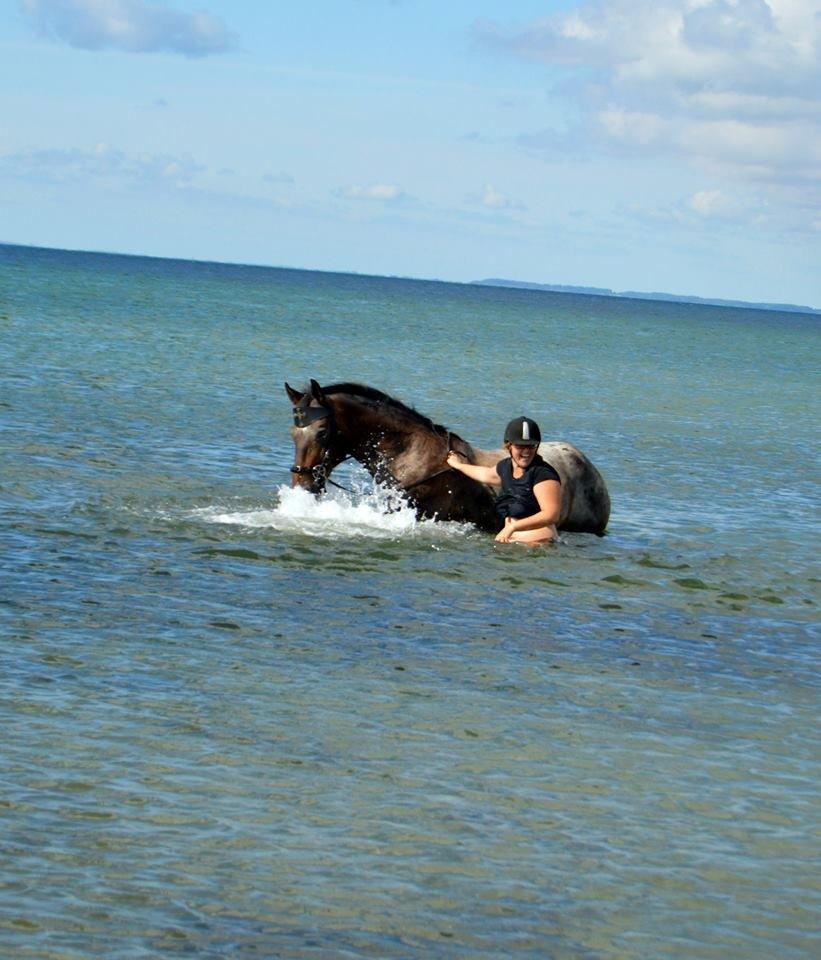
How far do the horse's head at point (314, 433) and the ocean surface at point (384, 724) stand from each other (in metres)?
0.75

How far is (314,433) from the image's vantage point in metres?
14.9

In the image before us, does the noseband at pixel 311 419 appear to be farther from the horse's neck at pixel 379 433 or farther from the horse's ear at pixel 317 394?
the horse's neck at pixel 379 433

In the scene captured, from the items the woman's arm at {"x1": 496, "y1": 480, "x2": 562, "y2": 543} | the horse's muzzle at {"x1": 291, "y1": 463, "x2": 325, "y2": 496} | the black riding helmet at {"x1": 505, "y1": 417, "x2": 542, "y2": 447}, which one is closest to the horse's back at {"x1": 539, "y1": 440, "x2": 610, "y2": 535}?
the woman's arm at {"x1": 496, "y1": 480, "x2": 562, "y2": 543}

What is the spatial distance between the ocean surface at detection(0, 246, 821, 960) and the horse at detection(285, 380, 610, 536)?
0.33 meters

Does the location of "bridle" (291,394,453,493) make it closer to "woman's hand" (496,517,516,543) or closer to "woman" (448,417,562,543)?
"woman" (448,417,562,543)

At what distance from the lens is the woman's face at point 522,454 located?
14906 millimetres

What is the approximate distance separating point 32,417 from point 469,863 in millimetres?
19793

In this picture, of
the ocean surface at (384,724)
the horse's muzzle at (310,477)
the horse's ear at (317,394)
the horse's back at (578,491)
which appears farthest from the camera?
the horse's back at (578,491)

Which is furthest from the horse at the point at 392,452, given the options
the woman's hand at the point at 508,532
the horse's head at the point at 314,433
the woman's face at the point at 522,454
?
the woman's face at the point at 522,454

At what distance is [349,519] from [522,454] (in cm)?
218

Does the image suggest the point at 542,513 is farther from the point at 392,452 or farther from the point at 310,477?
the point at 310,477

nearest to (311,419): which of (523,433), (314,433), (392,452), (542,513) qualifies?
(314,433)

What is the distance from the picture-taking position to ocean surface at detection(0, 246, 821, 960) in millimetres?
6758

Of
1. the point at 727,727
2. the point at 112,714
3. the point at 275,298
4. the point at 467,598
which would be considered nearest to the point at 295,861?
the point at 112,714
